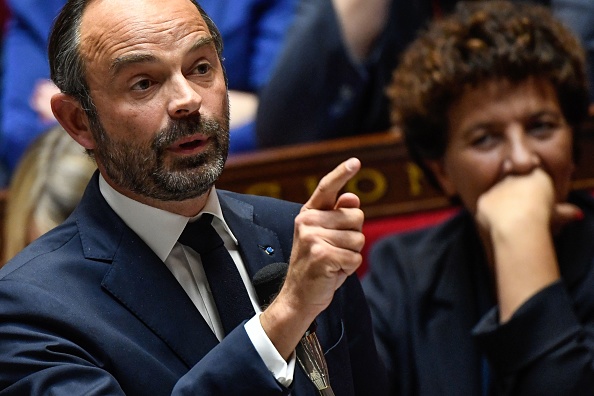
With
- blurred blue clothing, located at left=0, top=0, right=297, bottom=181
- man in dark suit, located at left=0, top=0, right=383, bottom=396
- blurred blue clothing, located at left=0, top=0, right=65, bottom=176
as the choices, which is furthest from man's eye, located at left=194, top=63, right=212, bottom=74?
blurred blue clothing, located at left=0, top=0, right=65, bottom=176

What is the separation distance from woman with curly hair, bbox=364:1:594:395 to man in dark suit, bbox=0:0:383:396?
0.42 meters

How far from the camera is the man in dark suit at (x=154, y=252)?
0.91 metres

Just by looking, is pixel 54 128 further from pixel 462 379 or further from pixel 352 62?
pixel 462 379

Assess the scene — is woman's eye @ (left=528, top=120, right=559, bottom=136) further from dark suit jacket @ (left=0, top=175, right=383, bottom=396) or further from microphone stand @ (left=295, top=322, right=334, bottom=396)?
microphone stand @ (left=295, top=322, right=334, bottom=396)

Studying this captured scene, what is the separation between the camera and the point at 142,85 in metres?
1.00

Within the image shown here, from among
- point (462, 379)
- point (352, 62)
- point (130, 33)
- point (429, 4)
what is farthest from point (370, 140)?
point (130, 33)

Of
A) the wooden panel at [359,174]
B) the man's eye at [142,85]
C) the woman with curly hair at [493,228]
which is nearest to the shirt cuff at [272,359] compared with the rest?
the man's eye at [142,85]

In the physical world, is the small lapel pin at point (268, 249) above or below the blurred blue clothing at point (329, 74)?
below

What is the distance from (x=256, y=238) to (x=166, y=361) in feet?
0.58

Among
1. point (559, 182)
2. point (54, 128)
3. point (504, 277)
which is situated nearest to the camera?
point (504, 277)

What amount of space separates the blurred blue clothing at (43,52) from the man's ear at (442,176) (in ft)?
1.34

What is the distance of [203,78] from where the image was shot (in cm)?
102

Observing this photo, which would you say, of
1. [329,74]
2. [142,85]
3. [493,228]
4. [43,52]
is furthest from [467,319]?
[43,52]

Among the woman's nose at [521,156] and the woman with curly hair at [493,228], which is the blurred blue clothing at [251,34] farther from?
the woman's nose at [521,156]
